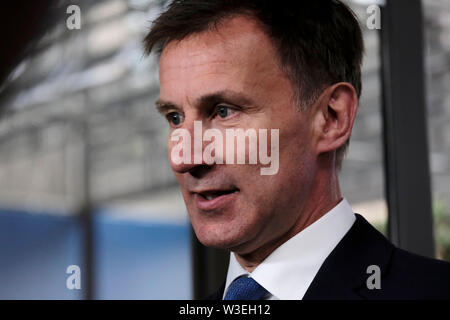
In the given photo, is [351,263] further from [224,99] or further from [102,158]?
[102,158]

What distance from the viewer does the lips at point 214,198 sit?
83cm

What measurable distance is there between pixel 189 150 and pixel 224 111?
67 mm

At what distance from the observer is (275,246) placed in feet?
2.93

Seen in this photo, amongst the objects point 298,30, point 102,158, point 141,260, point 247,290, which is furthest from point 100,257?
point 298,30

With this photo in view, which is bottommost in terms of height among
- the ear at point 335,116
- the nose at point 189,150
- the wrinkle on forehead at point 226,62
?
the nose at point 189,150

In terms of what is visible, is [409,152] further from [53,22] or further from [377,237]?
[53,22]

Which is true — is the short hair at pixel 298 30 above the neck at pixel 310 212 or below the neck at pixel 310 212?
above

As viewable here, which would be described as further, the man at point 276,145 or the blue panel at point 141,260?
the blue panel at point 141,260

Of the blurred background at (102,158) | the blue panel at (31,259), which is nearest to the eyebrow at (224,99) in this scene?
the blurred background at (102,158)

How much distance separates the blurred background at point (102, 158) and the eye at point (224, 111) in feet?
2.47

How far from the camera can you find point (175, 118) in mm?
900

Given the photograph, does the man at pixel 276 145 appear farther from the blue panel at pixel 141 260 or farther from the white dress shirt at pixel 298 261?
the blue panel at pixel 141 260

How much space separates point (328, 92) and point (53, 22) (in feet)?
2.83
